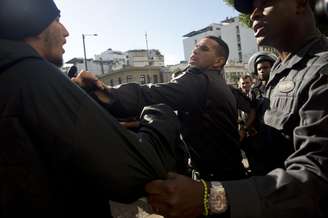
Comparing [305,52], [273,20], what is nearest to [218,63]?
[273,20]

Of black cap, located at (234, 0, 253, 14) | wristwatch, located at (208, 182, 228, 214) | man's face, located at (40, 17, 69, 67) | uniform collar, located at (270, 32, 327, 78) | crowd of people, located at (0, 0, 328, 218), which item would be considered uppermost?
black cap, located at (234, 0, 253, 14)

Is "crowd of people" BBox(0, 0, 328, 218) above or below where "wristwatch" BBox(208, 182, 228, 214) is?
above

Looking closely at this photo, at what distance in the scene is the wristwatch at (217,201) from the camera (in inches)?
55.7

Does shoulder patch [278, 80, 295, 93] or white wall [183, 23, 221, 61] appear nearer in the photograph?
shoulder patch [278, 80, 295, 93]

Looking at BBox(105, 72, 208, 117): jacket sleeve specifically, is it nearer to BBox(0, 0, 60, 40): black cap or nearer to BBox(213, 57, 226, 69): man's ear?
BBox(213, 57, 226, 69): man's ear

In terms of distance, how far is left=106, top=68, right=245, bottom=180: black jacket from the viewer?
2.65 m

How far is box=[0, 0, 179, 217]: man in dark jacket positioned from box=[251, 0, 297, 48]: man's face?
1194mm

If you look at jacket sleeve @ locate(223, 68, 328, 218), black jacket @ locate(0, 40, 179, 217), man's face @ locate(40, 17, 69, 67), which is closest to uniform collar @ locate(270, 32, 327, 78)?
jacket sleeve @ locate(223, 68, 328, 218)

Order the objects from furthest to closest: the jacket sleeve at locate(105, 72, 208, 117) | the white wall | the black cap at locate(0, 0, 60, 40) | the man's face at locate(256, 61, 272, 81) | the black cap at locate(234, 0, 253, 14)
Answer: the white wall < the man's face at locate(256, 61, 272, 81) < the jacket sleeve at locate(105, 72, 208, 117) < the black cap at locate(234, 0, 253, 14) < the black cap at locate(0, 0, 60, 40)

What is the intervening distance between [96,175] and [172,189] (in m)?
0.30

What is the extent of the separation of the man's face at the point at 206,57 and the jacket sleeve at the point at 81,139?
5.90 ft

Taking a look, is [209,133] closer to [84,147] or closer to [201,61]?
[201,61]

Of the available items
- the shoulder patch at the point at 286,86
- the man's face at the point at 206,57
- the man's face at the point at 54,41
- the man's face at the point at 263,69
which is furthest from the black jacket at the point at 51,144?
the man's face at the point at 263,69

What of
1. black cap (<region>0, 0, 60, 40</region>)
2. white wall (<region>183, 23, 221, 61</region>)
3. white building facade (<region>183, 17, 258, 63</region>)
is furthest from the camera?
white wall (<region>183, 23, 221, 61</region>)
